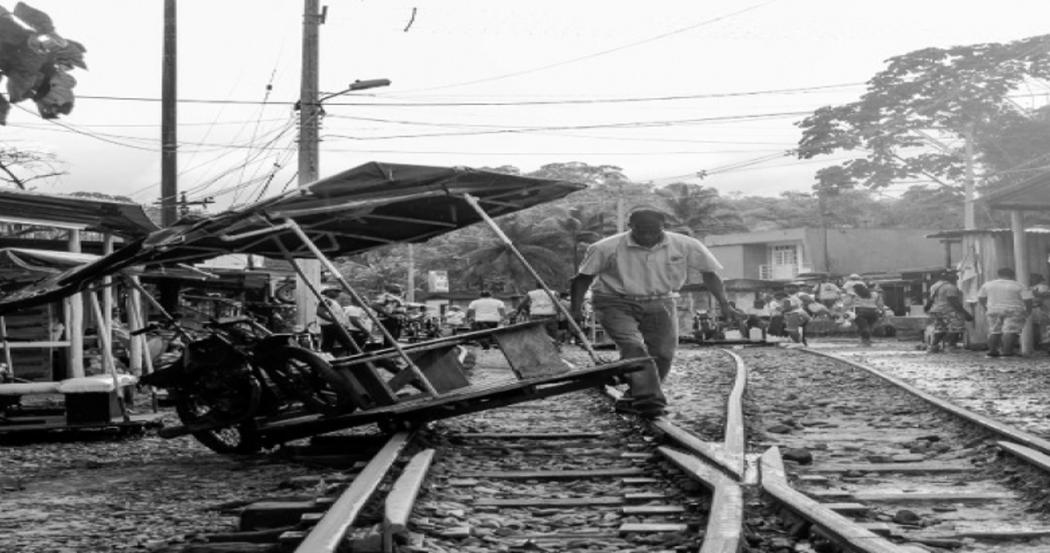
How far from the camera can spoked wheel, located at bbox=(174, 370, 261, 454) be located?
369 inches

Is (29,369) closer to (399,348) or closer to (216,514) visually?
(399,348)

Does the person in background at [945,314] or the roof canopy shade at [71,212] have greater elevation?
the roof canopy shade at [71,212]

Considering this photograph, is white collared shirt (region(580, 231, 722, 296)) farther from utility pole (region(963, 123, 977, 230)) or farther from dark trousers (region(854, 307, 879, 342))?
utility pole (region(963, 123, 977, 230))

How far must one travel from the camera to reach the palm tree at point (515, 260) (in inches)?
2618

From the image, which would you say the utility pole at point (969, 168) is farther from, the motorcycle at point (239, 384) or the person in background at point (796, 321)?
the motorcycle at point (239, 384)

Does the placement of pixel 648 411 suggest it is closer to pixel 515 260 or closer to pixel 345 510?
pixel 345 510

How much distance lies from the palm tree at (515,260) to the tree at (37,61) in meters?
61.3

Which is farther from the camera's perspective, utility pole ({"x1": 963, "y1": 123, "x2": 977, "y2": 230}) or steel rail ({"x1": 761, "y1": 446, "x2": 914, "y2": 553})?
utility pole ({"x1": 963, "y1": 123, "x2": 977, "y2": 230})

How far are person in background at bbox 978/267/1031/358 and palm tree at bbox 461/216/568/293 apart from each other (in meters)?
45.0

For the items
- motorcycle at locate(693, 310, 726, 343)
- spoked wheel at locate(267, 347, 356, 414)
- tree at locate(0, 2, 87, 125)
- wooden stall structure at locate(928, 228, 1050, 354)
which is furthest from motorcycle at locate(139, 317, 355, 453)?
motorcycle at locate(693, 310, 726, 343)

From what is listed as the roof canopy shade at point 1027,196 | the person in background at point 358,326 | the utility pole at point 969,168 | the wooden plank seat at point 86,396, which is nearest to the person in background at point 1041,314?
the roof canopy shade at point 1027,196

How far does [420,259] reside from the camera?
80.2 meters

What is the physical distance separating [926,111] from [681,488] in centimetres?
4523

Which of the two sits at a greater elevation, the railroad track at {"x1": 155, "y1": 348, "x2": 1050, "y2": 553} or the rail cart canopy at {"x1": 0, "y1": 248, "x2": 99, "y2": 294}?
the rail cart canopy at {"x1": 0, "y1": 248, "x2": 99, "y2": 294}
